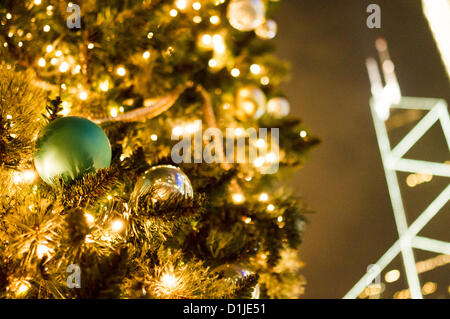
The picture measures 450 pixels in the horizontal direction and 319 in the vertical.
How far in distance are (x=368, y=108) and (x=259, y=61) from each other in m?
1.59

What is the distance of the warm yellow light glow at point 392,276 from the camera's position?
3227 millimetres

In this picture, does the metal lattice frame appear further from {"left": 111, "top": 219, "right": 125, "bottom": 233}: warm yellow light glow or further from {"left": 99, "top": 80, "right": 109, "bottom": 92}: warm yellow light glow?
{"left": 111, "top": 219, "right": 125, "bottom": 233}: warm yellow light glow

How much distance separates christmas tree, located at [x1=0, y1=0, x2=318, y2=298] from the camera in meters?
0.46

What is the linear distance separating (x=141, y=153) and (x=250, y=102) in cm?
88

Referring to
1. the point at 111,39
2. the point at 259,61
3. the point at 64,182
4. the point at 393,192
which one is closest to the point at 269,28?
the point at 259,61

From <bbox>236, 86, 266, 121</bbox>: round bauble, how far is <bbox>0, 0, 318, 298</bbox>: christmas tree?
1cm

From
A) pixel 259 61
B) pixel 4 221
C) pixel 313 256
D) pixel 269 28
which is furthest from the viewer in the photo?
pixel 313 256

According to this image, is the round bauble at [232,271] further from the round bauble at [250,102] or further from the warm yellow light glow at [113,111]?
the round bauble at [250,102]

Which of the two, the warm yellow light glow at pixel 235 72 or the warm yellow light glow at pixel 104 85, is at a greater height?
the warm yellow light glow at pixel 235 72

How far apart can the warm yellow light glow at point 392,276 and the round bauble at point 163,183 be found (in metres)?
3.31

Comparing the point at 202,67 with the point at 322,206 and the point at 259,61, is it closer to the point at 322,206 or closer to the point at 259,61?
the point at 259,61

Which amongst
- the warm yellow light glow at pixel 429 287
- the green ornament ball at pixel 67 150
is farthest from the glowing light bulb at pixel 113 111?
the warm yellow light glow at pixel 429 287

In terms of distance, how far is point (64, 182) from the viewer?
52 centimetres

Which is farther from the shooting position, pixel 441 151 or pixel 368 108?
pixel 441 151
